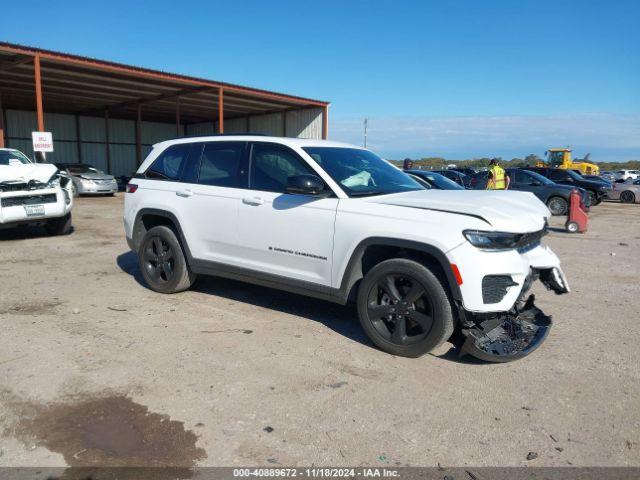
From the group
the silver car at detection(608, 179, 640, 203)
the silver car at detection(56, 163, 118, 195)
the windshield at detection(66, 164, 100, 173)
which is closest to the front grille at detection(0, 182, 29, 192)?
the silver car at detection(56, 163, 118, 195)

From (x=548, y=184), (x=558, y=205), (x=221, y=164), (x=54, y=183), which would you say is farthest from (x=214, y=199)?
(x=548, y=184)

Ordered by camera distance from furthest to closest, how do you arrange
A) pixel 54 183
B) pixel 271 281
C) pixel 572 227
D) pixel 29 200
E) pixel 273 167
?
pixel 572 227
pixel 54 183
pixel 29 200
pixel 273 167
pixel 271 281

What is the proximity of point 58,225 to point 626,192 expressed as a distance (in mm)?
24365

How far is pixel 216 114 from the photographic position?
34031mm

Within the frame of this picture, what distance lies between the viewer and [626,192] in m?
24.2

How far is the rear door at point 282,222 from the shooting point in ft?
14.8

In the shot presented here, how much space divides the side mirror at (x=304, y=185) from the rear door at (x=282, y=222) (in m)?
0.13

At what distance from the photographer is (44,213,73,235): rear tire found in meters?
10.1

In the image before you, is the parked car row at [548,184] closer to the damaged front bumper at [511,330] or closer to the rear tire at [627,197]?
the rear tire at [627,197]

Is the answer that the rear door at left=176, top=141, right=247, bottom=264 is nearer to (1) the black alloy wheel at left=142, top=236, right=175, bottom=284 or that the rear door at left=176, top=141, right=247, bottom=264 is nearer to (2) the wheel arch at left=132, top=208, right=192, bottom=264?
(2) the wheel arch at left=132, top=208, right=192, bottom=264

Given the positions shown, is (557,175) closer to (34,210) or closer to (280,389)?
(34,210)

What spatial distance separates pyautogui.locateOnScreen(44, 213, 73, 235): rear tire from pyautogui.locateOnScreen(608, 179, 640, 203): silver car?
23781 millimetres

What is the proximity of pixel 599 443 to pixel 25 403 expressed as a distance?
11.8 ft

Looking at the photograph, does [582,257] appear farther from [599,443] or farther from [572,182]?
[572,182]
